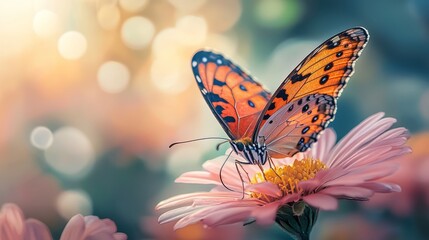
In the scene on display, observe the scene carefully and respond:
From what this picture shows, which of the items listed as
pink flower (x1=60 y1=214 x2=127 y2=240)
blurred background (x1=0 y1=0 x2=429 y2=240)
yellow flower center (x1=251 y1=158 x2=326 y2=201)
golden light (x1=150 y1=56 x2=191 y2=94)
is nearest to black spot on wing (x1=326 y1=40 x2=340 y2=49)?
yellow flower center (x1=251 y1=158 x2=326 y2=201)

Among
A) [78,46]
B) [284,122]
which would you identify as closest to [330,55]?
[284,122]

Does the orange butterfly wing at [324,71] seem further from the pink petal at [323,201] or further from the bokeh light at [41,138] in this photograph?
the bokeh light at [41,138]

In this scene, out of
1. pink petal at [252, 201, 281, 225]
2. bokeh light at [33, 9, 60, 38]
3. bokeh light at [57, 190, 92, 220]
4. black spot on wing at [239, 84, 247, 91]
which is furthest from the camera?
bokeh light at [33, 9, 60, 38]

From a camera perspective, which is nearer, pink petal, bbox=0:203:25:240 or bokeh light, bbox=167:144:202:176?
pink petal, bbox=0:203:25:240

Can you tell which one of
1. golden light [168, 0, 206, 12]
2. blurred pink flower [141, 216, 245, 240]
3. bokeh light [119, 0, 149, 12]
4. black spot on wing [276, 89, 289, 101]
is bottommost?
blurred pink flower [141, 216, 245, 240]

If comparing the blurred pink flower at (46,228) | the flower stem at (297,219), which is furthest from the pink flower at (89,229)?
the flower stem at (297,219)

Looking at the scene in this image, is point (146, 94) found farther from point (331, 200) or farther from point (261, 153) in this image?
point (331, 200)

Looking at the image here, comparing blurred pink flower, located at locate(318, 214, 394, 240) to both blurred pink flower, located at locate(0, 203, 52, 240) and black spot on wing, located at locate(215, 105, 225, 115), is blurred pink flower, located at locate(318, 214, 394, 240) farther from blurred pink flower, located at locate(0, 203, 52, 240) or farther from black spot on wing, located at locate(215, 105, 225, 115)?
blurred pink flower, located at locate(0, 203, 52, 240)
